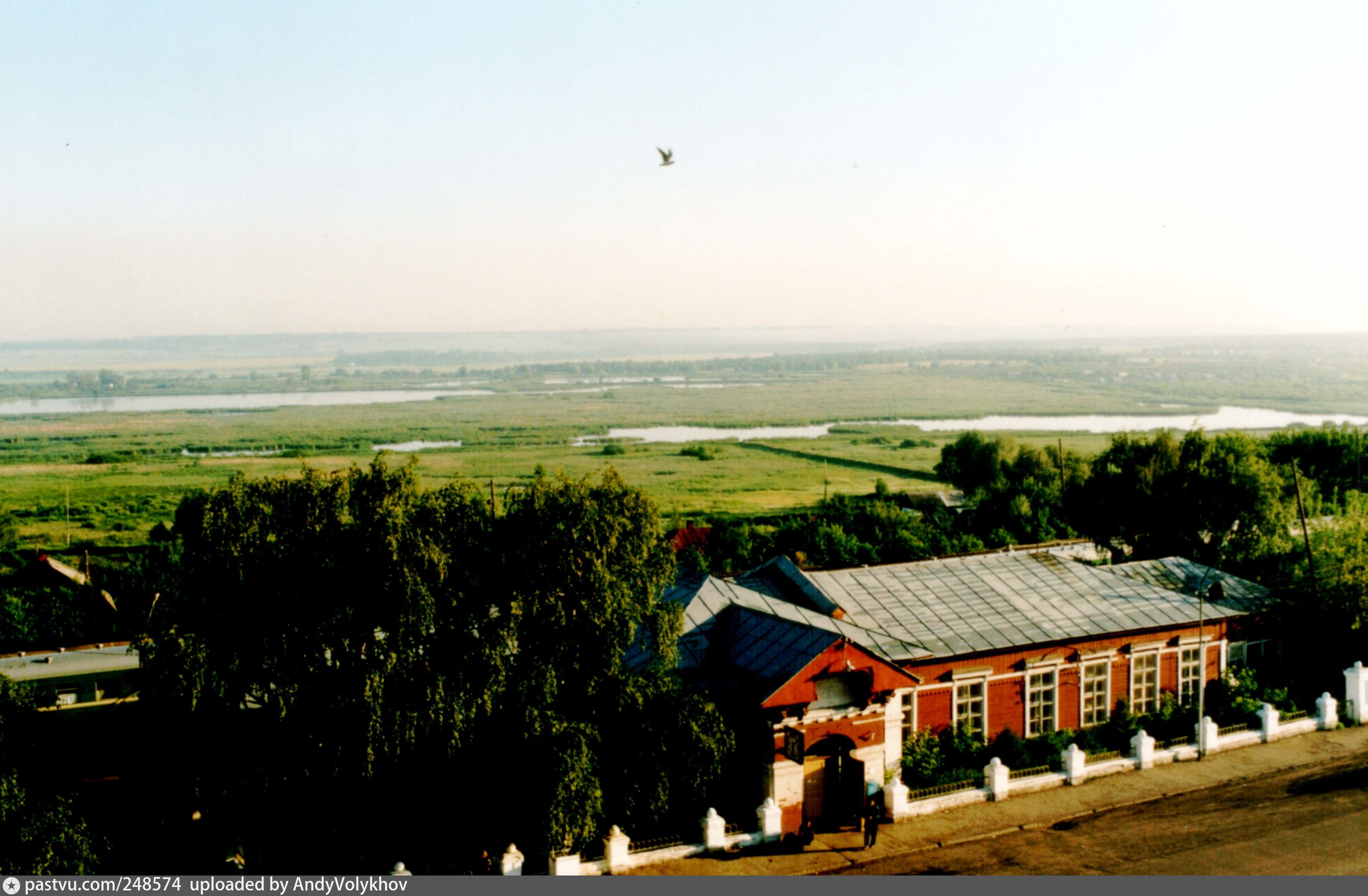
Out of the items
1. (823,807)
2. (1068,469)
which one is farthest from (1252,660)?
(1068,469)

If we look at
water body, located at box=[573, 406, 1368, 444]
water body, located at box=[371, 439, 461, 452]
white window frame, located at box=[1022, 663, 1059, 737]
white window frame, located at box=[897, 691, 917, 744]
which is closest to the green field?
water body, located at box=[371, 439, 461, 452]

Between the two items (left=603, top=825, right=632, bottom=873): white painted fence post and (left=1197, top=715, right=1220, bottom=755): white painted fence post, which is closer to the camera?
(left=603, top=825, right=632, bottom=873): white painted fence post

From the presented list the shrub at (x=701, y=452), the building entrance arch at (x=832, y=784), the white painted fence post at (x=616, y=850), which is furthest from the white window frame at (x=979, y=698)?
the shrub at (x=701, y=452)

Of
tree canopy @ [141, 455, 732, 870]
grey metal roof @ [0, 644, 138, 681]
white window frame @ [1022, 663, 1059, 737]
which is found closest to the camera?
tree canopy @ [141, 455, 732, 870]

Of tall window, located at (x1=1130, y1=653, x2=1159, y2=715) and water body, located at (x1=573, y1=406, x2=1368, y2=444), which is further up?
tall window, located at (x1=1130, y1=653, x2=1159, y2=715)

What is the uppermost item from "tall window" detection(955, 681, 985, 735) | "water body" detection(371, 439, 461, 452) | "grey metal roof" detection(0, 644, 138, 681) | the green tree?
the green tree

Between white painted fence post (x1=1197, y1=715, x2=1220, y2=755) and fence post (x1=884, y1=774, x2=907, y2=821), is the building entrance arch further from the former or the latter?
white painted fence post (x1=1197, y1=715, x2=1220, y2=755)

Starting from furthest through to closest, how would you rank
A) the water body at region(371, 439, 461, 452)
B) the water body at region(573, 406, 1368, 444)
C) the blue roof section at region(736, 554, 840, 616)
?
1. the water body at region(573, 406, 1368, 444)
2. the water body at region(371, 439, 461, 452)
3. the blue roof section at region(736, 554, 840, 616)
